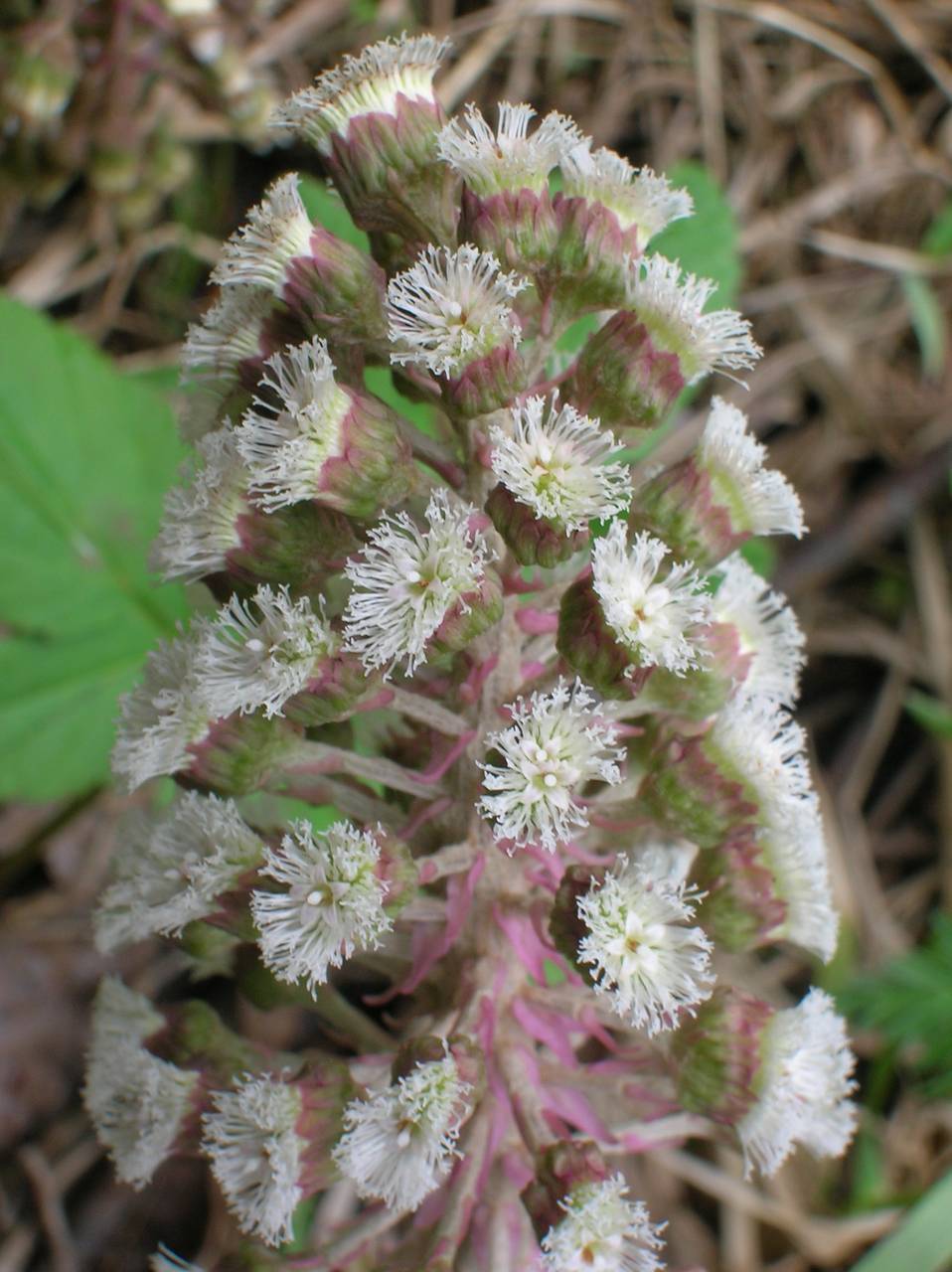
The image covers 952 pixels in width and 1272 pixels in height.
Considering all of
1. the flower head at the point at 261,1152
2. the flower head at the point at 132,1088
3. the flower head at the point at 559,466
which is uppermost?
the flower head at the point at 559,466

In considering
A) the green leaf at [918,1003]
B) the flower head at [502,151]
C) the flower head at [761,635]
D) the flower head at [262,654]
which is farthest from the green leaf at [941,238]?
the flower head at [262,654]

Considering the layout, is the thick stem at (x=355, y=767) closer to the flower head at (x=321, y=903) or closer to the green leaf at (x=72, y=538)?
the flower head at (x=321, y=903)

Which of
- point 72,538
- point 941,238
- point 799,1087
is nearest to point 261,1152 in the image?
point 799,1087

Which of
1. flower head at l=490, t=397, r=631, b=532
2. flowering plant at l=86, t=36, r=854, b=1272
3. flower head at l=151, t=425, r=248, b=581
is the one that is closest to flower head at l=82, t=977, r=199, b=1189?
flowering plant at l=86, t=36, r=854, b=1272

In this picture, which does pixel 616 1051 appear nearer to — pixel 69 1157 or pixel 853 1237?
pixel 853 1237

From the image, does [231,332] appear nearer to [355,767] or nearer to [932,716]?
[355,767]

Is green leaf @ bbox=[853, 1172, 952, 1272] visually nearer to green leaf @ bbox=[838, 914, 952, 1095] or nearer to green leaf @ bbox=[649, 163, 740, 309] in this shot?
green leaf @ bbox=[838, 914, 952, 1095]

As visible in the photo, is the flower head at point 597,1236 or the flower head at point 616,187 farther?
the flower head at point 616,187
